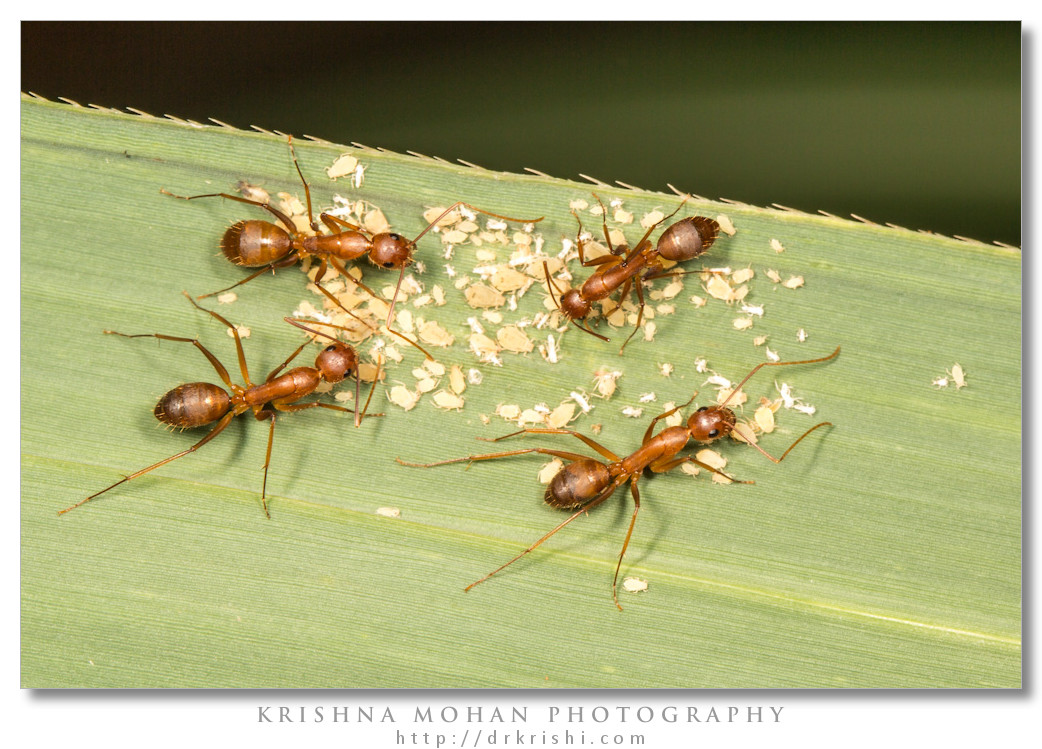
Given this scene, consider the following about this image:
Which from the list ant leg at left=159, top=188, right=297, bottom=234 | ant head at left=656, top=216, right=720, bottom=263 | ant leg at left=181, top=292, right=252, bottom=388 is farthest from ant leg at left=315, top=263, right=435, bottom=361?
ant head at left=656, top=216, right=720, bottom=263

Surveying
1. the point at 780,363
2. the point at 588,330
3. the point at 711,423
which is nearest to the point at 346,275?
the point at 588,330

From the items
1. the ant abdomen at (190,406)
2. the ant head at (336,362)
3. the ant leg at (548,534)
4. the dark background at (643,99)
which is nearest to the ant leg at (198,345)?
the ant abdomen at (190,406)

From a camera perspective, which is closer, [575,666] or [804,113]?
[575,666]

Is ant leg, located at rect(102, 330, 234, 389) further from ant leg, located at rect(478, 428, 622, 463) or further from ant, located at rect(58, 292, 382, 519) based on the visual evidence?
ant leg, located at rect(478, 428, 622, 463)

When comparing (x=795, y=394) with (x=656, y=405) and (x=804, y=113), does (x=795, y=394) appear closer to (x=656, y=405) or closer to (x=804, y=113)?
(x=656, y=405)

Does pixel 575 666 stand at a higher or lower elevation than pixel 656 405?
lower

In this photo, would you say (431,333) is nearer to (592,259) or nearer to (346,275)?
(346,275)
